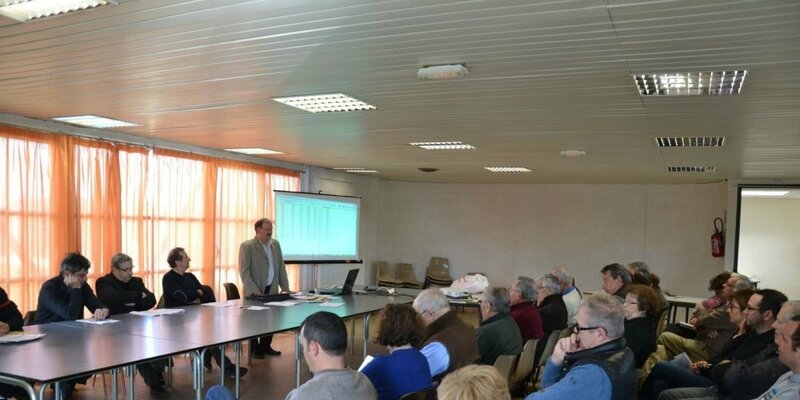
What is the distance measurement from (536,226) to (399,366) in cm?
920

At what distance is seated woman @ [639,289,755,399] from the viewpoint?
13.4 ft

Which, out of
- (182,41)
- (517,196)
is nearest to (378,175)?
(517,196)

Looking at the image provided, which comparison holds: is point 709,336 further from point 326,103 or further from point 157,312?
point 157,312

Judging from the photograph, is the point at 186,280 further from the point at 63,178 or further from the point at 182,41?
the point at 182,41

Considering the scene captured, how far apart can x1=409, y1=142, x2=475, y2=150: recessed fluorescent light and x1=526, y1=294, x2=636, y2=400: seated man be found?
3.87 m

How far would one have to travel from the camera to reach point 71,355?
10.3ft

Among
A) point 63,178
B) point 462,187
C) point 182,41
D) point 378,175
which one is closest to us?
point 182,41

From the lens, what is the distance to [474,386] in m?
1.64

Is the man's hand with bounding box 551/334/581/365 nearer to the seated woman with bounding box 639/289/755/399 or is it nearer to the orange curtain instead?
the seated woman with bounding box 639/289/755/399

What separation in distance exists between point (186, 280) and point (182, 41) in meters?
3.12

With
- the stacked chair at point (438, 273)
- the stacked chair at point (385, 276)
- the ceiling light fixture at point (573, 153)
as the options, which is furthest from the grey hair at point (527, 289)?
the stacked chair at point (438, 273)

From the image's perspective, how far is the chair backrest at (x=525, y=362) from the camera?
3991 mm

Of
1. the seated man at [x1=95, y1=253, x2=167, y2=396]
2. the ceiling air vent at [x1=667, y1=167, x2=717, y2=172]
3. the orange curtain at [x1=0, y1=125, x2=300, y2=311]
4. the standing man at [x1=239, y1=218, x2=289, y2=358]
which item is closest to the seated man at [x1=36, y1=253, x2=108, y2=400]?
the seated man at [x1=95, y1=253, x2=167, y2=396]

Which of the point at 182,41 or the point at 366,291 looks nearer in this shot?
the point at 182,41
